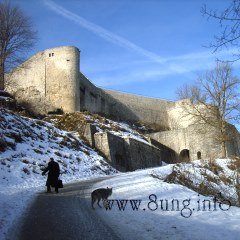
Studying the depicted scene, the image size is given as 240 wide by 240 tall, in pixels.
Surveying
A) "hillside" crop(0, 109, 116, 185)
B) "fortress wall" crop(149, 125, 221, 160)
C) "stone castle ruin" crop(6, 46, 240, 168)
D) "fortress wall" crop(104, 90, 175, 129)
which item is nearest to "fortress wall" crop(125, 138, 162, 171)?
"stone castle ruin" crop(6, 46, 240, 168)

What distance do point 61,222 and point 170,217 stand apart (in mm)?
2160

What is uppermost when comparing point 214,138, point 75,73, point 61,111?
point 75,73

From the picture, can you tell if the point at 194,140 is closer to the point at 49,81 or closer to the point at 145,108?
the point at 145,108

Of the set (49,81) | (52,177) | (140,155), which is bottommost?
(52,177)

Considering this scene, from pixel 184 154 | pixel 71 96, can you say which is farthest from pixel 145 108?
pixel 71 96

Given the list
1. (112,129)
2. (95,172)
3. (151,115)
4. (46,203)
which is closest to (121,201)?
(46,203)

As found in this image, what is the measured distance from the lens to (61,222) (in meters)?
7.84

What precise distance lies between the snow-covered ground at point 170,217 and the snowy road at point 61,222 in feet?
1.06

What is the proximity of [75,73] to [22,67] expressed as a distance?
15.4 feet

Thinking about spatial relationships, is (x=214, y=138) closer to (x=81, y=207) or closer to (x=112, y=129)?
(x=112, y=129)

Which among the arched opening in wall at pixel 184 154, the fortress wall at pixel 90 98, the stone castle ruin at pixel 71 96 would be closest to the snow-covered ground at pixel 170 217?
the stone castle ruin at pixel 71 96

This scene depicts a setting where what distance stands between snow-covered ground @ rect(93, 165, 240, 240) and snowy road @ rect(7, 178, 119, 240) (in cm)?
32

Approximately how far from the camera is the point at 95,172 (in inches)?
808

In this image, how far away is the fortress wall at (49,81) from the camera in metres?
35.8
